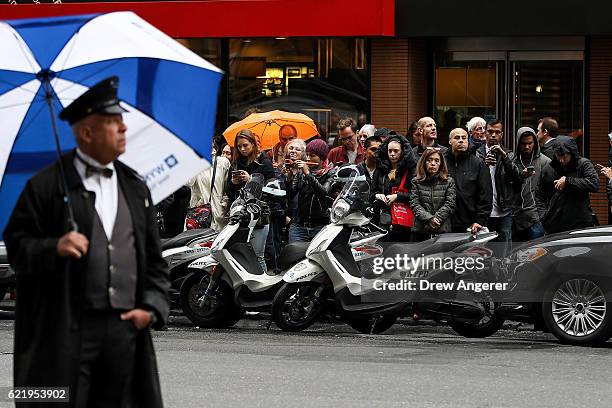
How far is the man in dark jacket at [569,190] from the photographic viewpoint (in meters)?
14.9

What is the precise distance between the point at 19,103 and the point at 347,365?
5.24 metres

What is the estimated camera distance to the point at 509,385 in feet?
31.5

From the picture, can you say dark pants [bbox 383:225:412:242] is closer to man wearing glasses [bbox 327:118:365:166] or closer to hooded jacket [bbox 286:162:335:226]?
hooded jacket [bbox 286:162:335:226]

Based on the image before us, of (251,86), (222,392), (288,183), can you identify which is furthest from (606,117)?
(222,392)

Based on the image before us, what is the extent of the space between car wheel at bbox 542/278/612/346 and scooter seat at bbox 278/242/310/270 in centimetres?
256

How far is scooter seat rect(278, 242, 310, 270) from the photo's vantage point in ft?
44.9

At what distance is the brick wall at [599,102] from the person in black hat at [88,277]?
15.2m

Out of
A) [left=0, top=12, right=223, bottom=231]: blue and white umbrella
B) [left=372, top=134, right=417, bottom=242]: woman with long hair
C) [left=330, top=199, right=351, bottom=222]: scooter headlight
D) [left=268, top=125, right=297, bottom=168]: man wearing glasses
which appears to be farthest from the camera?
[left=268, top=125, right=297, bottom=168]: man wearing glasses

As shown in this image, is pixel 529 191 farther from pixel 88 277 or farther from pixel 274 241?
pixel 88 277

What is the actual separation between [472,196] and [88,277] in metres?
9.15

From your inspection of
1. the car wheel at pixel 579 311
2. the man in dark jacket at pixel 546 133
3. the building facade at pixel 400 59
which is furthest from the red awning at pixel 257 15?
the car wheel at pixel 579 311

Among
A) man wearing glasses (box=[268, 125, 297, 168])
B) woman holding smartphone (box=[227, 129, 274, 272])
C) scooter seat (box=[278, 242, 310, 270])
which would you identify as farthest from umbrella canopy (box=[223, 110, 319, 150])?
scooter seat (box=[278, 242, 310, 270])

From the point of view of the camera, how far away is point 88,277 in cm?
535

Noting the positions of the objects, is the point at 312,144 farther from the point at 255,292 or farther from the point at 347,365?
the point at 347,365
